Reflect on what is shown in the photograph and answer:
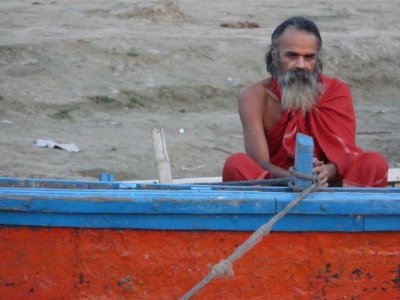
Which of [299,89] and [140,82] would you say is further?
[140,82]

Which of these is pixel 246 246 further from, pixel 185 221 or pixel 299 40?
pixel 299 40

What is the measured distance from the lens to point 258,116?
490cm

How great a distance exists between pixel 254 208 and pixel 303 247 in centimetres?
25

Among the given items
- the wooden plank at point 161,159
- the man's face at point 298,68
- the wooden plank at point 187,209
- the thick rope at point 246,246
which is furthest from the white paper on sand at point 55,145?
the thick rope at point 246,246

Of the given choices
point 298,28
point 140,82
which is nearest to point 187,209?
point 298,28

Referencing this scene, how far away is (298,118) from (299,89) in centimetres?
16

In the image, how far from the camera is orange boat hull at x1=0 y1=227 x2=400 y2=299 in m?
3.74

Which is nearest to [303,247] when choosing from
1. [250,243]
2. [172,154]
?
[250,243]

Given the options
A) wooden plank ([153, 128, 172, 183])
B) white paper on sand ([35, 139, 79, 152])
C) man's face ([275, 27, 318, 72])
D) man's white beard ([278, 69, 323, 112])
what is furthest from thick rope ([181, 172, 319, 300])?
white paper on sand ([35, 139, 79, 152])

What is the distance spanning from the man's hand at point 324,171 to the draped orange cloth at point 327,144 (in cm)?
3

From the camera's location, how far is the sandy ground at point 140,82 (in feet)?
28.3

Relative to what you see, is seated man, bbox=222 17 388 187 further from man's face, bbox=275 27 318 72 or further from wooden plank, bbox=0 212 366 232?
wooden plank, bbox=0 212 366 232

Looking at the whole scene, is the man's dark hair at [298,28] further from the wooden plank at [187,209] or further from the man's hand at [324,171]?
the wooden plank at [187,209]

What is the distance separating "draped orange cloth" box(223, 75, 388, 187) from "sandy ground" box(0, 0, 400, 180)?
3225 mm
